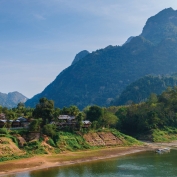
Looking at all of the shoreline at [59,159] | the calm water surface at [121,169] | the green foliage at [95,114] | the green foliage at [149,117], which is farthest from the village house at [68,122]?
the green foliage at [149,117]

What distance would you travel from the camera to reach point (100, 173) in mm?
52812

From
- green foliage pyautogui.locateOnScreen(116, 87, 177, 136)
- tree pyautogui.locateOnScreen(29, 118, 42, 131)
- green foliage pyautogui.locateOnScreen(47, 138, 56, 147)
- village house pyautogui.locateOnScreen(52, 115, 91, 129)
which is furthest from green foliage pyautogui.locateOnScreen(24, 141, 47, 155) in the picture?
green foliage pyautogui.locateOnScreen(116, 87, 177, 136)

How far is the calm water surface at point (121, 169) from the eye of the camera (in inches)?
2039

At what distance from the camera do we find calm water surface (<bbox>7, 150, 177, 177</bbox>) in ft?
170

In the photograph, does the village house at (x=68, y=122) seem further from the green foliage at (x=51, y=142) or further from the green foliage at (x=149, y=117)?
the green foliage at (x=149, y=117)

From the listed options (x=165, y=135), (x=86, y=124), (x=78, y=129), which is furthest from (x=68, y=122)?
(x=165, y=135)

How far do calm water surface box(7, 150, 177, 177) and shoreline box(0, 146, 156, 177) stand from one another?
2.83 metres

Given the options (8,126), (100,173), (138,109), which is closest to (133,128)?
(138,109)

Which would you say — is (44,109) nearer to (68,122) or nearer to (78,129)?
(68,122)

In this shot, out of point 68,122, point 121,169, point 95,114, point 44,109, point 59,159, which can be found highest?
point 44,109

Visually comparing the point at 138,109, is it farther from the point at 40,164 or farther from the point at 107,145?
the point at 40,164

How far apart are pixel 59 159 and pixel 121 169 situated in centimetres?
1603

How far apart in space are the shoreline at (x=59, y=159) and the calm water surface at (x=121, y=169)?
2833 mm

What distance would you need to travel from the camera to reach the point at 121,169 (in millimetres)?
56312
